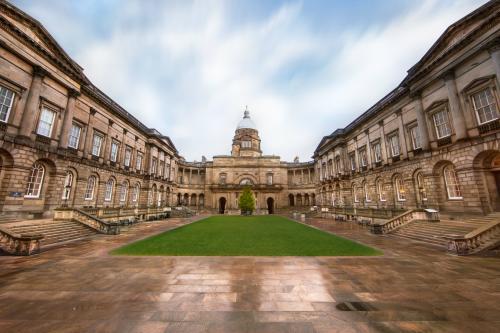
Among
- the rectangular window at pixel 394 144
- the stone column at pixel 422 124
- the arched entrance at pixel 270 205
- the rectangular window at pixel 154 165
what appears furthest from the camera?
the arched entrance at pixel 270 205

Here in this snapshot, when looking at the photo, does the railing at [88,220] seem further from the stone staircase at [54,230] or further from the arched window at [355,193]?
the arched window at [355,193]

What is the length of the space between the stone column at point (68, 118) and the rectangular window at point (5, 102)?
3485 mm

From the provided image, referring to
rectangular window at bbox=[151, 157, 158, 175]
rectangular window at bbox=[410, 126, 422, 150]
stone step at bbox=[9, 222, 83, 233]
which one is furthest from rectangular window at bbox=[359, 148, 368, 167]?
rectangular window at bbox=[151, 157, 158, 175]

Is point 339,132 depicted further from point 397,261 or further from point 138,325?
point 138,325

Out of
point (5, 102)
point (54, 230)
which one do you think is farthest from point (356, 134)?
point (5, 102)

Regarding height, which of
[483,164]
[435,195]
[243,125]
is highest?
[243,125]

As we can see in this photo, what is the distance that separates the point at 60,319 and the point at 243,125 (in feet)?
183

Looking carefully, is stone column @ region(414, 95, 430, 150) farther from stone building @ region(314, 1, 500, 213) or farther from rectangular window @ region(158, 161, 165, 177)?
rectangular window @ region(158, 161, 165, 177)

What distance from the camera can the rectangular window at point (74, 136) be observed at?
59.7 ft

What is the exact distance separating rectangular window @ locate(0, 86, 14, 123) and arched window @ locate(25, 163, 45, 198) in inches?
141

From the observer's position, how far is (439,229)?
40.6 ft

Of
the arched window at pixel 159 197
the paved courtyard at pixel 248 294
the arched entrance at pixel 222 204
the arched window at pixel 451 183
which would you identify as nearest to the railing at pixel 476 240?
the paved courtyard at pixel 248 294

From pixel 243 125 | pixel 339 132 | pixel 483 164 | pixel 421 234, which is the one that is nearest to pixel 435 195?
pixel 483 164

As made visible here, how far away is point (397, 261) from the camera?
7.81 m
